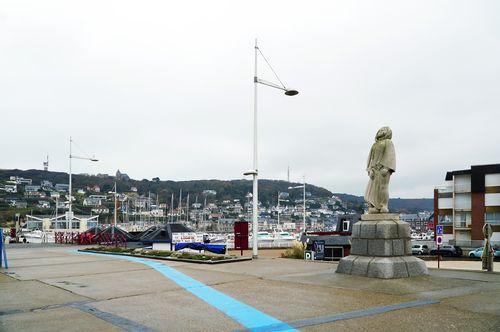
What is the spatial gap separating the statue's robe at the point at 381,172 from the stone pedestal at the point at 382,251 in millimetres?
469

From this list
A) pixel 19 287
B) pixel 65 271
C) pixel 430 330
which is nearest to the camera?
pixel 430 330

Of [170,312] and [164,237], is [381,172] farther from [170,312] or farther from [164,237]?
[164,237]

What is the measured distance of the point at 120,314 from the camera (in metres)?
8.54

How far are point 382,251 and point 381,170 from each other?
8.08ft

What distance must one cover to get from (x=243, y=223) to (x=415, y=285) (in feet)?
48.5

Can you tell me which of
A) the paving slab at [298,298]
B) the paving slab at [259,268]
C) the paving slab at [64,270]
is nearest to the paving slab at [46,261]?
the paving slab at [64,270]

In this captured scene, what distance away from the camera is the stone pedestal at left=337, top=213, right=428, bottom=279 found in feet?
40.1

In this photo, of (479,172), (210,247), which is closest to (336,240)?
(210,247)

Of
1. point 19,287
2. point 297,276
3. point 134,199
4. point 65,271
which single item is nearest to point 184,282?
point 297,276

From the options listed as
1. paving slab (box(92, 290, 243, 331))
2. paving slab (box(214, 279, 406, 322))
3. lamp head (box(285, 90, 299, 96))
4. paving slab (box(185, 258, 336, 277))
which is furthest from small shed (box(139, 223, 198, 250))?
paving slab (box(92, 290, 243, 331))

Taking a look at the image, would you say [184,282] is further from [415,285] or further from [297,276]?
[415,285]

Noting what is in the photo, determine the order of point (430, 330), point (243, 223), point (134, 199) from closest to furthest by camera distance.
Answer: point (430, 330)
point (243, 223)
point (134, 199)

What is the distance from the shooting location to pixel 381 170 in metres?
13.5

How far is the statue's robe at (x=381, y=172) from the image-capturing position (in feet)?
43.9
